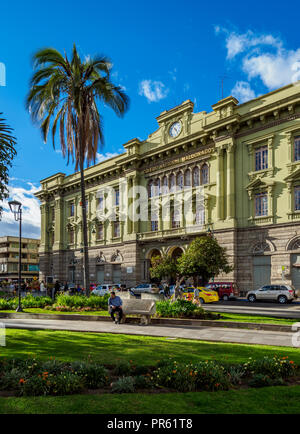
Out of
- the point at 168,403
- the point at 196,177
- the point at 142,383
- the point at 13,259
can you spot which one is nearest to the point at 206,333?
the point at 142,383

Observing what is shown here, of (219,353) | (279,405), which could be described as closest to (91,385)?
(279,405)

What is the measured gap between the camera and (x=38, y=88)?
2170 centimetres

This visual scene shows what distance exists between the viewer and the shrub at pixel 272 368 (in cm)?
717

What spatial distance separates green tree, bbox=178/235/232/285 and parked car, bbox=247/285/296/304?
3.54 metres

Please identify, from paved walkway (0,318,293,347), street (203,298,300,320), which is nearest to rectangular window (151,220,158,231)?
street (203,298,300,320)

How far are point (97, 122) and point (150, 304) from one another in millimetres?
12381

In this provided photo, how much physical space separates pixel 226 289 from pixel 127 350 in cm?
2391

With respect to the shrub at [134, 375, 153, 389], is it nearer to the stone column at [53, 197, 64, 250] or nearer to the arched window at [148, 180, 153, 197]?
the arched window at [148, 180, 153, 197]

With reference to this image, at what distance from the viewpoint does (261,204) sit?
33.8 meters

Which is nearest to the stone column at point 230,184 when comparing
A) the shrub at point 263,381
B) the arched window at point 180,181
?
the arched window at point 180,181

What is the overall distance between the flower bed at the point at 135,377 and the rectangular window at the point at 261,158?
28453 millimetres

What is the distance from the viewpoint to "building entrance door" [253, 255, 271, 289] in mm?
32688

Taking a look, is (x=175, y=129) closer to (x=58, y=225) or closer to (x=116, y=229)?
(x=116, y=229)
